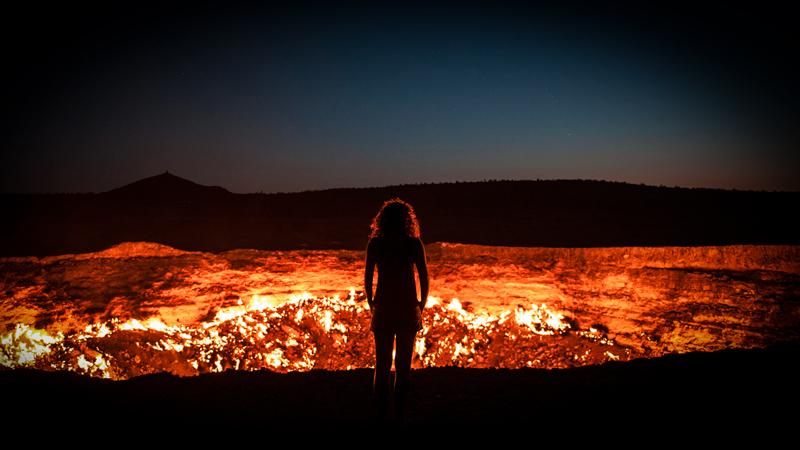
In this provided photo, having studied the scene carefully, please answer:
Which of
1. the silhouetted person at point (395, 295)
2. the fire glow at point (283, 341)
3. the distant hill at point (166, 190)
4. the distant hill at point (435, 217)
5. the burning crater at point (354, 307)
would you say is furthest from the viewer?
the distant hill at point (166, 190)

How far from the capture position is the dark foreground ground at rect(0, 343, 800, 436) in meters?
3.24

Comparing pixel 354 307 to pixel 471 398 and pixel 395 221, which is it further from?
pixel 395 221

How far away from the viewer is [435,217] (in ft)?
42.5

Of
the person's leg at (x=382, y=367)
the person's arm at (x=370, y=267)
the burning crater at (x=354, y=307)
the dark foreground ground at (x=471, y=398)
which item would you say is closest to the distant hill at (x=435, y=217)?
the burning crater at (x=354, y=307)

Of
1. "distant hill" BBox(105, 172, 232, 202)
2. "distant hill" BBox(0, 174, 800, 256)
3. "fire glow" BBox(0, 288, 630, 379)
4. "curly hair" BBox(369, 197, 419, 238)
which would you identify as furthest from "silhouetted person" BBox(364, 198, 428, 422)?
"distant hill" BBox(105, 172, 232, 202)

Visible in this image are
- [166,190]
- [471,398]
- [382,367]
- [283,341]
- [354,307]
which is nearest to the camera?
[382,367]

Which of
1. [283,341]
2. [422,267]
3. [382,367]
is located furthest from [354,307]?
[422,267]

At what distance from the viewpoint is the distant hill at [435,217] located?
28.1 ft

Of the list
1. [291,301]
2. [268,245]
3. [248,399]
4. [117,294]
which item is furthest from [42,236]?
[248,399]

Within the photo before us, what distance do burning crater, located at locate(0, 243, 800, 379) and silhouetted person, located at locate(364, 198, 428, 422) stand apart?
4.20 metres

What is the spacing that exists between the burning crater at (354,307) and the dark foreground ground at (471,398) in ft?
7.40

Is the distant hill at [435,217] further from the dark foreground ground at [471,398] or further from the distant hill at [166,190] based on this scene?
the dark foreground ground at [471,398]

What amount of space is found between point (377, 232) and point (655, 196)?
1518 centimetres

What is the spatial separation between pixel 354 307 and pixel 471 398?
379cm
